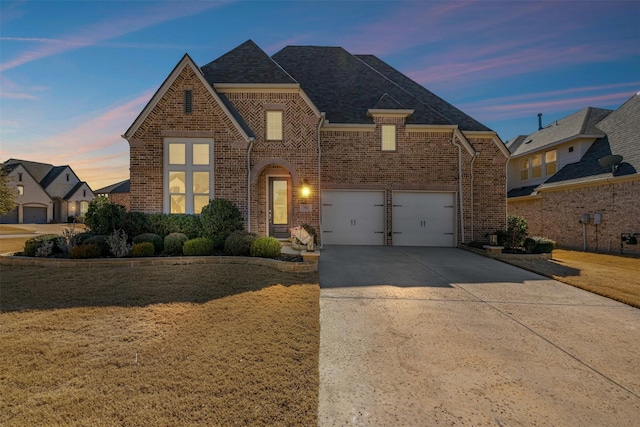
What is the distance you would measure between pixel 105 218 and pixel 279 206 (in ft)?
20.5

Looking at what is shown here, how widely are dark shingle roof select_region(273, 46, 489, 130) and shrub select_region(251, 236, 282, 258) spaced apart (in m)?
7.15

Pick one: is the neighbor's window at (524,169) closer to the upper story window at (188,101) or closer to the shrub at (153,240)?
the upper story window at (188,101)

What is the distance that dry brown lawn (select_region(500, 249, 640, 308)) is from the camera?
638 centimetres

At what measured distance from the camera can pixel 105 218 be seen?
9.23 meters

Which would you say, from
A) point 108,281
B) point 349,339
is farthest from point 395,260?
point 108,281

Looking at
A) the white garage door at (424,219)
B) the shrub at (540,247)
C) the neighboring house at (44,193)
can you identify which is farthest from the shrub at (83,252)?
the neighboring house at (44,193)

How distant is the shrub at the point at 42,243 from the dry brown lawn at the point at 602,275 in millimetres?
14664

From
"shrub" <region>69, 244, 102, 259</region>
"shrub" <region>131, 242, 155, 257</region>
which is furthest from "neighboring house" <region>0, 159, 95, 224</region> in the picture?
"shrub" <region>131, 242, 155, 257</region>

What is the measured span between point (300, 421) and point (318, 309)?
2.67m

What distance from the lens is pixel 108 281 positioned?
21.2 feet

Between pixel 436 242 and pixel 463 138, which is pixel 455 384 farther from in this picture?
pixel 463 138

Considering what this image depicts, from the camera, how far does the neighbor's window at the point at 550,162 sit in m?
17.9

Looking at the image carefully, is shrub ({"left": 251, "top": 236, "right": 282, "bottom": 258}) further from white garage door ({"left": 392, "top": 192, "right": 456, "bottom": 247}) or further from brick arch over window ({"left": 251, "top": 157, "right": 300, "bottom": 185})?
white garage door ({"left": 392, "top": 192, "right": 456, "bottom": 247})

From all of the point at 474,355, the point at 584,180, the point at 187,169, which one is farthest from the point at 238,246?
the point at 584,180
